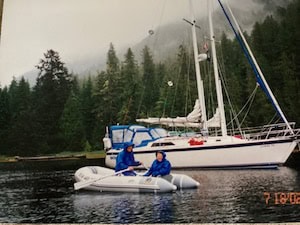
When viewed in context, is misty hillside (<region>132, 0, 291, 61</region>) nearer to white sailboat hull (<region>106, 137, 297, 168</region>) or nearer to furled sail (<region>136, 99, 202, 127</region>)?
furled sail (<region>136, 99, 202, 127</region>)

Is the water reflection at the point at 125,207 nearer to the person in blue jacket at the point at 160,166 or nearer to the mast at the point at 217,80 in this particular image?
the person in blue jacket at the point at 160,166

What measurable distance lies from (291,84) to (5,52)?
4.29 metres

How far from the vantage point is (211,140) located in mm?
6254

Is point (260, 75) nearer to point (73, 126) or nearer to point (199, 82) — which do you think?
point (199, 82)

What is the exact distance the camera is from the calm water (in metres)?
5.11

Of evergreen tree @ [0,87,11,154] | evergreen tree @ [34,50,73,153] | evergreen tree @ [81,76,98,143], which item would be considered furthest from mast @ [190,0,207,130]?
evergreen tree @ [0,87,11,154]

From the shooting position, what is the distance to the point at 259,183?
5.57 m

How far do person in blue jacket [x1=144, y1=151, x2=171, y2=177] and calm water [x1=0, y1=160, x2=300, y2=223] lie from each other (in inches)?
11.3

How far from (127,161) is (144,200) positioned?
2.61 ft

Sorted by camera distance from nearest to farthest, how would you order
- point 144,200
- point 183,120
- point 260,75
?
point 144,200, point 260,75, point 183,120

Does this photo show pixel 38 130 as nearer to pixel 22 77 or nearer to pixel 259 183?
pixel 22 77

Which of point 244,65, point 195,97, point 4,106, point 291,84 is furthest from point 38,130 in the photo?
point 291,84

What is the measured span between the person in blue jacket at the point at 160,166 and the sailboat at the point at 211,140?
130 mm
